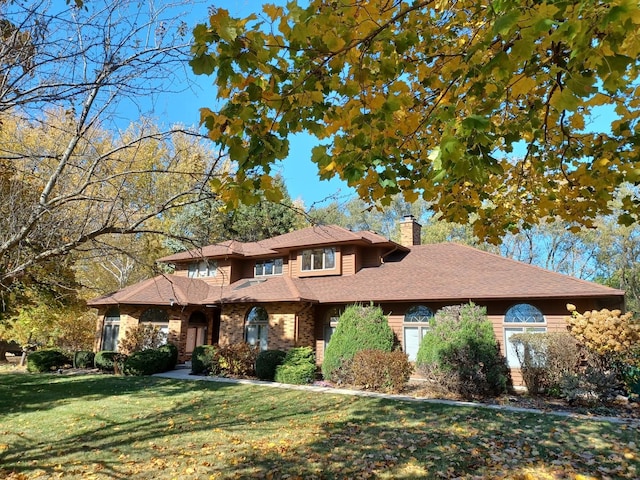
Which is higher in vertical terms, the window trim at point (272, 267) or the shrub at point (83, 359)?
the window trim at point (272, 267)

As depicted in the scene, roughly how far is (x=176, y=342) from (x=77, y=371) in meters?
3.96

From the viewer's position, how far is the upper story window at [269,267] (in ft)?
63.7

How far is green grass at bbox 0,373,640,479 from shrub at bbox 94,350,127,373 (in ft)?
17.6

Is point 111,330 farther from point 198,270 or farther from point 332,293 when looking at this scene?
point 332,293

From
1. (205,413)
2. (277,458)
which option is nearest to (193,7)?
(277,458)

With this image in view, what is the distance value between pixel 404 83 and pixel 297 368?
1155 centimetres

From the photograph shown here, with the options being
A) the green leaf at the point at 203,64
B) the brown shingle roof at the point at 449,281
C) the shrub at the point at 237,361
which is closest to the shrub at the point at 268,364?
the shrub at the point at 237,361

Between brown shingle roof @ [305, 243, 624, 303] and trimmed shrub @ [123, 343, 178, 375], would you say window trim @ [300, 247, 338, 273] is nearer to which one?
brown shingle roof @ [305, 243, 624, 303]

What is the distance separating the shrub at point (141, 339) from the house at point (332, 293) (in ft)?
1.54

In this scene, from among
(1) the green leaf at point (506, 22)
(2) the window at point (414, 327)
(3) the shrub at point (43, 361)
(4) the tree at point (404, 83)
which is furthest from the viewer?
(3) the shrub at point (43, 361)

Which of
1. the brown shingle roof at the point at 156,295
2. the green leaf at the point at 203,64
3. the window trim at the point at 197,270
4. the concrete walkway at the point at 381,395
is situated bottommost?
the concrete walkway at the point at 381,395

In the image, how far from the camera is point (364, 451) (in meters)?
6.06

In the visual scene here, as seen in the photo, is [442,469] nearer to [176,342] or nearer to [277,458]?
[277,458]

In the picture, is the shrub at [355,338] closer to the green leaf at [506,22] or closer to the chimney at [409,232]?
the chimney at [409,232]
